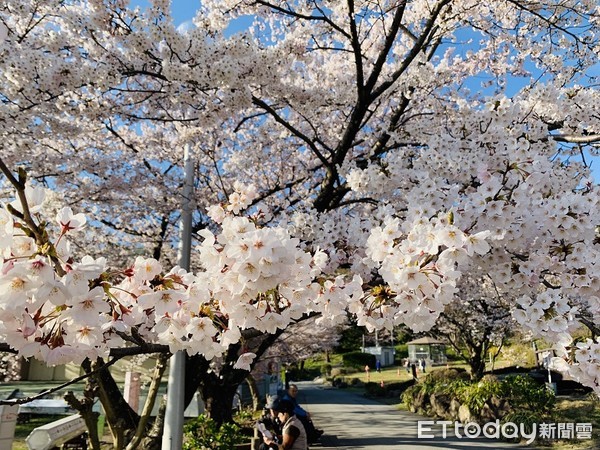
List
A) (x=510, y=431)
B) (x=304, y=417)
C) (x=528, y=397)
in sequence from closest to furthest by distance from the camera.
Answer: (x=304, y=417) → (x=510, y=431) → (x=528, y=397)

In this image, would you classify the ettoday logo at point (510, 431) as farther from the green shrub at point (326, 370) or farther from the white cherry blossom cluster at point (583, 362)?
the green shrub at point (326, 370)

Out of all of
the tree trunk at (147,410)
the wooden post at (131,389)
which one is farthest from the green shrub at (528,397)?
the tree trunk at (147,410)

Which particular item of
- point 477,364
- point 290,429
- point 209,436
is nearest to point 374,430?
point 209,436

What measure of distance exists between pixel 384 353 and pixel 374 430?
29.5 m

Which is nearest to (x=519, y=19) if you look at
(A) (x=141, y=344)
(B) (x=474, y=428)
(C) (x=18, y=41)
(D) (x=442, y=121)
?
(D) (x=442, y=121)

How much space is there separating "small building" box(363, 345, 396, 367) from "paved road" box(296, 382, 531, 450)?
19859mm

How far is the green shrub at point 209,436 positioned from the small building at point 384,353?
1279 inches

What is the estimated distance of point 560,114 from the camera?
17.9 ft

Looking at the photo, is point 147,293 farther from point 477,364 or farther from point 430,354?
point 430,354

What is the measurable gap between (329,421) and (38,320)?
14.8 m

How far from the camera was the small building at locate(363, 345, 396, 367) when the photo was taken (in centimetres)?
3950

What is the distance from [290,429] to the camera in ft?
16.0

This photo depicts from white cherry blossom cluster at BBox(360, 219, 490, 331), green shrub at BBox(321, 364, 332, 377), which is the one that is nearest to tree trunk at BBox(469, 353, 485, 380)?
white cherry blossom cluster at BBox(360, 219, 490, 331)

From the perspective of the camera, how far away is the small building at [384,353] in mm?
39503
